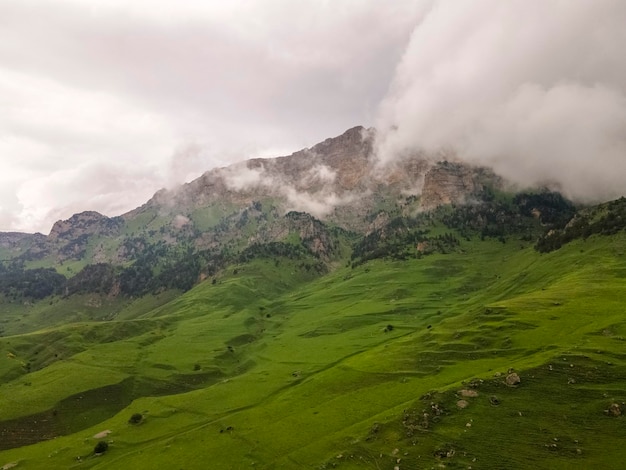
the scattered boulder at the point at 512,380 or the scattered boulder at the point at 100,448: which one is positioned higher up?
the scattered boulder at the point at 100,448

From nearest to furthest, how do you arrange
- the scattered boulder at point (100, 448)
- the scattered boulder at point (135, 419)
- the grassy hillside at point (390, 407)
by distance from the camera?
the grassy hillside at point (390, 407) < the scattered boulder at point (100, 448) < the scattered boulder at point (135, 419)

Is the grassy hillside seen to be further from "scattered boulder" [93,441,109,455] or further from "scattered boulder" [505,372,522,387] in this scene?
Answer: "scattered boulder" [93,441,109,455]

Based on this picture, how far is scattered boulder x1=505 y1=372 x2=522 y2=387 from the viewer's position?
100 meters

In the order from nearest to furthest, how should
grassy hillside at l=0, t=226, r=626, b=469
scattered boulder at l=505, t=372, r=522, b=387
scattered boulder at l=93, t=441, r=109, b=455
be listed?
grassy hillside at l=0, t=226, r=626, b=469 < scattered boulder at l=505, t=372, r=522, b=387 < scattered boulder at l=93, t=441, r=109, b=455

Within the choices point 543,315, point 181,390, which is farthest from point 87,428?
point 543,315

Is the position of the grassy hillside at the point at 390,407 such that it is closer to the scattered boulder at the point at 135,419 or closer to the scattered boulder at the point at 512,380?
the scattered boulder at the point at 512,380

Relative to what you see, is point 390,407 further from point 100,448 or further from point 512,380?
point 100,448

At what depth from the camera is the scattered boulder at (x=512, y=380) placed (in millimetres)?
100481

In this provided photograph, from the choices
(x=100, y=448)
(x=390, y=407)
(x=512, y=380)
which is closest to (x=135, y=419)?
A: (x=100, y=448)

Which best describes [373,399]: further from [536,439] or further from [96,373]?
[96,373]

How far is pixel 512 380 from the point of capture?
101438mm

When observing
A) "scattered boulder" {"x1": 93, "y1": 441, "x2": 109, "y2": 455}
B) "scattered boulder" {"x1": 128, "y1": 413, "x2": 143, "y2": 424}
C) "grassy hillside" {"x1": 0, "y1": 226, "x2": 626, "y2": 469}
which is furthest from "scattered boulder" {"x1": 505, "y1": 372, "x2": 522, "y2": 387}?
"scattered boulder" {"x1": 128, "y1": 413, "x2": 143, "y2": 424}

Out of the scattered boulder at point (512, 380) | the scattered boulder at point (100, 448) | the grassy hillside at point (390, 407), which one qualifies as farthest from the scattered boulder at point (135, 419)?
the scattered boulder at point (512, 380)

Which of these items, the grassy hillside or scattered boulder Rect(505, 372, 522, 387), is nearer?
the grassy hillside
